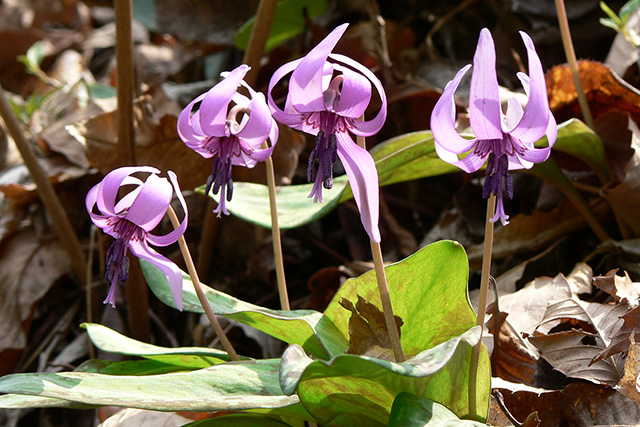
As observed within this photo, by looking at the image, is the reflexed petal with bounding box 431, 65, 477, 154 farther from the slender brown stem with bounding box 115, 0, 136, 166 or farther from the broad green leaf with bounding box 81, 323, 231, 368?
the slender brown stem with bounding box 115, 0, 136, 166

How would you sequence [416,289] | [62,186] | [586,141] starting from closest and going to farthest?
[416,289], [586,141], [62,186]

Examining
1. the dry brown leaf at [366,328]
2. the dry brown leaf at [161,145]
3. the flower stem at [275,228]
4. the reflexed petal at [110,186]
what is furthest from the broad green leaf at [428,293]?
the dry brown leaf at [161,145]

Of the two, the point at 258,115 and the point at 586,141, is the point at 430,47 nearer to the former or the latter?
the point at 586,141

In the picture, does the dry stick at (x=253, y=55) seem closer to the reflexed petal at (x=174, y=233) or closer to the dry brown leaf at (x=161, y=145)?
the dry brown leaf at (x=161, y=145)

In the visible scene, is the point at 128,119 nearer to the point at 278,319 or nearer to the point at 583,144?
the point at 278,319

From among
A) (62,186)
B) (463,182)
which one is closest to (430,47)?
(463,182)

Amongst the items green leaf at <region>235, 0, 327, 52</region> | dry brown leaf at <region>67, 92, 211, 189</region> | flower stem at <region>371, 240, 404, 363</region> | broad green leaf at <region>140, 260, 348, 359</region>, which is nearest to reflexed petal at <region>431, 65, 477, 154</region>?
flower stem at <region>371, 240, 404, 363</region>
